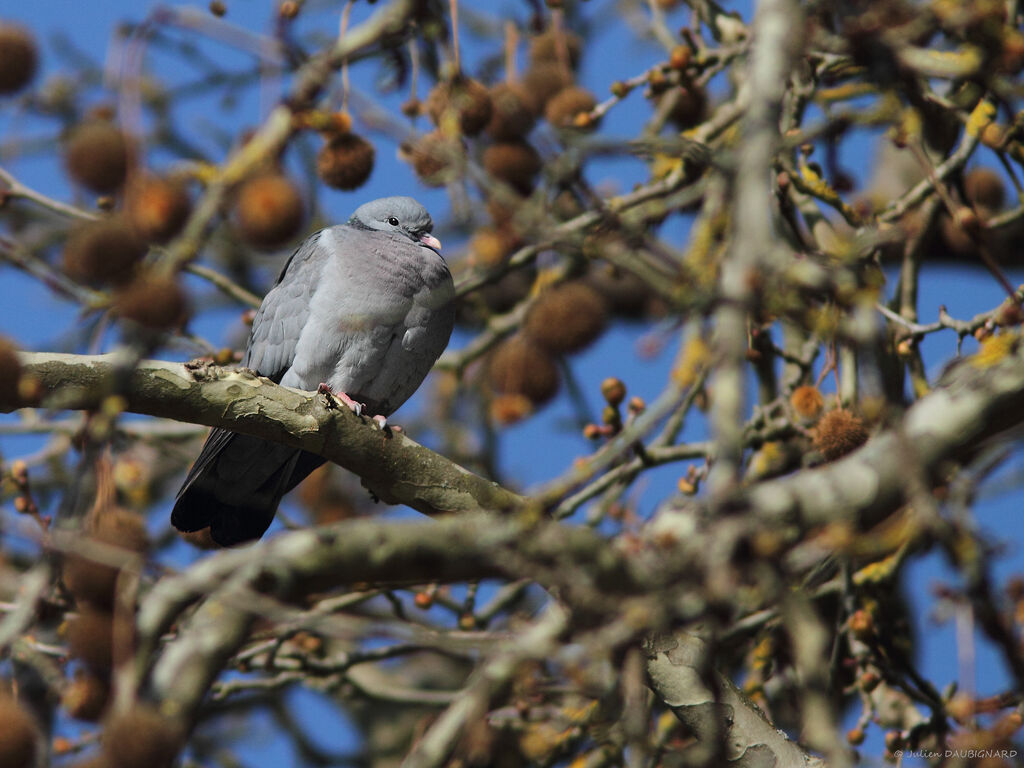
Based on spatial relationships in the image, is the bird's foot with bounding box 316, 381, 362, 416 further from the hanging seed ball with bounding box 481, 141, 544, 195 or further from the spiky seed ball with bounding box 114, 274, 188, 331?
the spiky seed ball with bounding box 114, 274, 188, 331

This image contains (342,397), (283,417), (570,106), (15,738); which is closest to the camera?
(15,738)

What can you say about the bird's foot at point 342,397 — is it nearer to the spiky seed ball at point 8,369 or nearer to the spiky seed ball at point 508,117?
the spiky seed ball at point 508,117

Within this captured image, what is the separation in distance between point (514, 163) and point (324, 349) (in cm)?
146

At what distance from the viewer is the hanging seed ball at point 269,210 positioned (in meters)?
2.67

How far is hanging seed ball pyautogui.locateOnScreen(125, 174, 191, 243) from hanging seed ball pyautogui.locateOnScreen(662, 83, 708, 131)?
2.82 m

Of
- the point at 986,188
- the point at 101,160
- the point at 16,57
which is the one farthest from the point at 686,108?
the point at 101,160

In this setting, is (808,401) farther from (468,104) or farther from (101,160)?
(101,160)

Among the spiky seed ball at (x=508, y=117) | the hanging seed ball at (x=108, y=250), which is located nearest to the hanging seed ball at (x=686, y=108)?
the spiky seed ball at (x=508, y=117)

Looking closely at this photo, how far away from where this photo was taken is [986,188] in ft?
17.0

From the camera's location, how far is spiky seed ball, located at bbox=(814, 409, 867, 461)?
357 cm

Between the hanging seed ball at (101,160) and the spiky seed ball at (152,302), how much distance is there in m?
0.53

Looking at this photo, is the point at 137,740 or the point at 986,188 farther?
the point at 986,188

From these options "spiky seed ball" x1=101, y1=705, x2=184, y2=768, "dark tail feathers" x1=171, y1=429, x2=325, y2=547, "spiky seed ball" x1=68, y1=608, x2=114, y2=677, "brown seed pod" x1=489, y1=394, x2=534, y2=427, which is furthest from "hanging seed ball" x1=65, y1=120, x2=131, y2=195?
"dark tail feathers" x1=171, y1=429, x2=325, y2=547

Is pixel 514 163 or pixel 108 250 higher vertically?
pixel 514 163
